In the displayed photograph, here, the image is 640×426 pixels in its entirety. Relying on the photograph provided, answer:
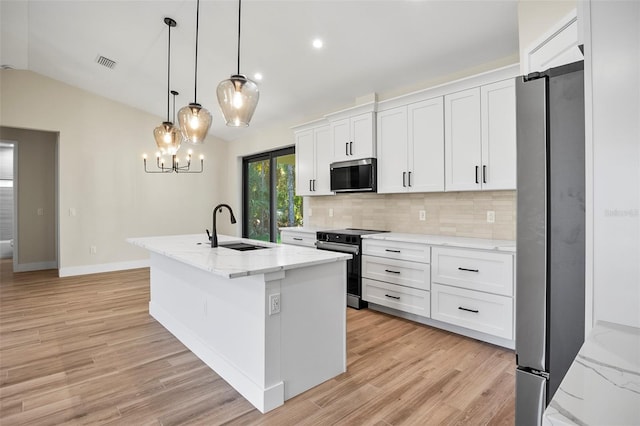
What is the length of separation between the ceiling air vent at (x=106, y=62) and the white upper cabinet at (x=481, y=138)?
448 centimetres

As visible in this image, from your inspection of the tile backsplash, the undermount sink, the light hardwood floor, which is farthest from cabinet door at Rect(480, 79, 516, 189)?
the undermount sink

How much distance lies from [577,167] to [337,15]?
2592mm

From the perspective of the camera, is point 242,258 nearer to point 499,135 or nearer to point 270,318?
point 270,318

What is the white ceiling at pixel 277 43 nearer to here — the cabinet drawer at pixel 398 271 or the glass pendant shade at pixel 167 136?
the glass pendant shade at pixel 167 136

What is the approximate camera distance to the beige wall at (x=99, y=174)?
17.5 ft

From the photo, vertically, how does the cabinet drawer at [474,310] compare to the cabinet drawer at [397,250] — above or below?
below

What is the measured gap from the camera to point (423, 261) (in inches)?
128

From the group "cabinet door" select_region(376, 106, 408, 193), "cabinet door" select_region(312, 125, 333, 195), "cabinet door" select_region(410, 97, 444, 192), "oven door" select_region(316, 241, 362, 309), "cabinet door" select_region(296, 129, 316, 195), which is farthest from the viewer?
"cabinet door" select_region(296, 129, 316, 195)

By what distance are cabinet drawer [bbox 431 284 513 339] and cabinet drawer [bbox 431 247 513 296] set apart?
64 mm

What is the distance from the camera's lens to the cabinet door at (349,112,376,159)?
4.05 meters

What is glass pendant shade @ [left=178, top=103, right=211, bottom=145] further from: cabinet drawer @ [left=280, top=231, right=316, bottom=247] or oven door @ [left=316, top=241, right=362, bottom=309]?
cabinet drawer @ [left=280, top=231, right=316, bottom=247]

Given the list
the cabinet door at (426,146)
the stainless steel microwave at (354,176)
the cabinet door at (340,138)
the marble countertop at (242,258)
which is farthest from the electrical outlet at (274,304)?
the cabinet door at (340,138)

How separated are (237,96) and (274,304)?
1361 millimetres

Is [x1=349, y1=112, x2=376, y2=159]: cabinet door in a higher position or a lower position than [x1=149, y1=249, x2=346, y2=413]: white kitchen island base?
higher
